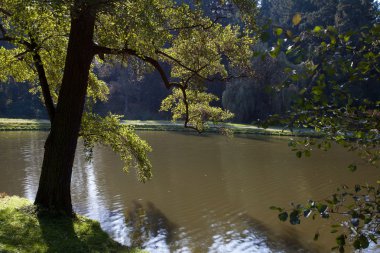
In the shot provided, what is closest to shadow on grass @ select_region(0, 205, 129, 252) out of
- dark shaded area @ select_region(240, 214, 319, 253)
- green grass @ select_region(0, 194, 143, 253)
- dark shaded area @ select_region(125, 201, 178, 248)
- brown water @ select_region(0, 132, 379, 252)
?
green grass @ select_region(0, 194, 143, 253)

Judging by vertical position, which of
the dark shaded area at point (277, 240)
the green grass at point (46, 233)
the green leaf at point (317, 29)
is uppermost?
the green leaf at point (317, 29)

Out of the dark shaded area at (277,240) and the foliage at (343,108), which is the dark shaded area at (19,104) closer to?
the dark shaded area at (277,240)

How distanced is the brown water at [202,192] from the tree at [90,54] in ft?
6.07

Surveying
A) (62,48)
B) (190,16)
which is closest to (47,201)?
(62,48)

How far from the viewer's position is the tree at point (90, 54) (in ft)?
24.8

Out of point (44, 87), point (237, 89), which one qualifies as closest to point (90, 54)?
point (44, 87)

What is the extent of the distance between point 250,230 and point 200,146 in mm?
15726

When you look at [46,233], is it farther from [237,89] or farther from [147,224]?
[237,89]

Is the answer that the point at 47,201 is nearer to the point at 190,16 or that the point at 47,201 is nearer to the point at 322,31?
the point at 190,16

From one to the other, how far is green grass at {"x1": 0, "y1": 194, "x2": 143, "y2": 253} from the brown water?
190cm

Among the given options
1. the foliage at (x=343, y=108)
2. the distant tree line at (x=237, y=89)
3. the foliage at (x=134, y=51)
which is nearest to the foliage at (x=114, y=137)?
the foliage at (x=134, y=51)

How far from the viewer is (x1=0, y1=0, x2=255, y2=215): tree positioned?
757cm

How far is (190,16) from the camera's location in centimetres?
893

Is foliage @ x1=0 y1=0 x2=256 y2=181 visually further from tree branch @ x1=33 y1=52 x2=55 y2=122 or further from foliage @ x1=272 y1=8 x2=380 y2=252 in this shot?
foliage @ x1=272 y1=8 x2=380 y2=252
